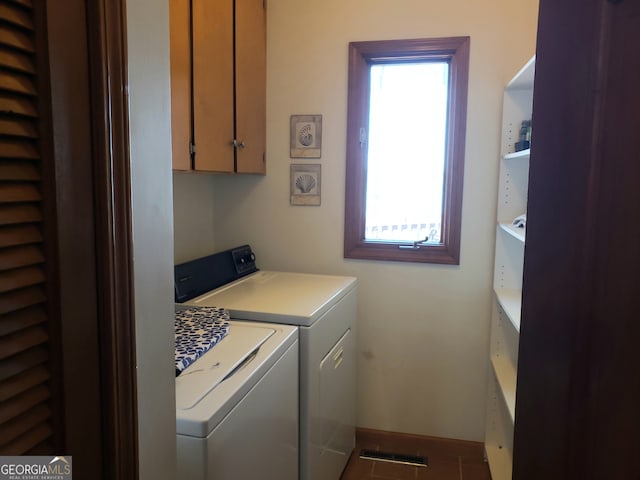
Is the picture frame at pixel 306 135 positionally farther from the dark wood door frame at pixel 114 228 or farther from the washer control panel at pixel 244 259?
the dark wood door frame at pixel 114 228

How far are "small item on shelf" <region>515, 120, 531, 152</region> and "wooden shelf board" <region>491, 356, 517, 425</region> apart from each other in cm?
103

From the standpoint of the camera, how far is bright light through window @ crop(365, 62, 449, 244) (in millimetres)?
2521

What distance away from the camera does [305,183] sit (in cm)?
264

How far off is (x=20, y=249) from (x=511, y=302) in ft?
6.58

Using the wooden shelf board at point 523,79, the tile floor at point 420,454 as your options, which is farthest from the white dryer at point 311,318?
the wooden shelf board at point 523,79

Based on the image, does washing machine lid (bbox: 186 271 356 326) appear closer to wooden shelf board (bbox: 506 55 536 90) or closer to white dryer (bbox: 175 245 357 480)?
white dryer (bbox: 175 245 357 480)

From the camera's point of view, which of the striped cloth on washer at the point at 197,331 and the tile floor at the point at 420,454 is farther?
the tile floor at the point at 420,454

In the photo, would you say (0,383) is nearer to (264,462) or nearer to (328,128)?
(264,462)

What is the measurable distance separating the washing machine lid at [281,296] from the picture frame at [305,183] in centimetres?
42

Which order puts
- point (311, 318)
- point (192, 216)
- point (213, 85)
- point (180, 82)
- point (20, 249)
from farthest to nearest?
point (192, 216)
point (213, 85)
point (311, 318)
point (180, 82)
point (20, 249)

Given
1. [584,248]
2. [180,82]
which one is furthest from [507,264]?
[584,248]

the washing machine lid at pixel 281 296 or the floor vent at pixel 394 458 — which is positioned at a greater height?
the washing machine lid at pixel 281 296

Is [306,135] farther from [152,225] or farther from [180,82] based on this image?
[152,225]

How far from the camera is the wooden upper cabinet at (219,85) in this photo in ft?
5.55
